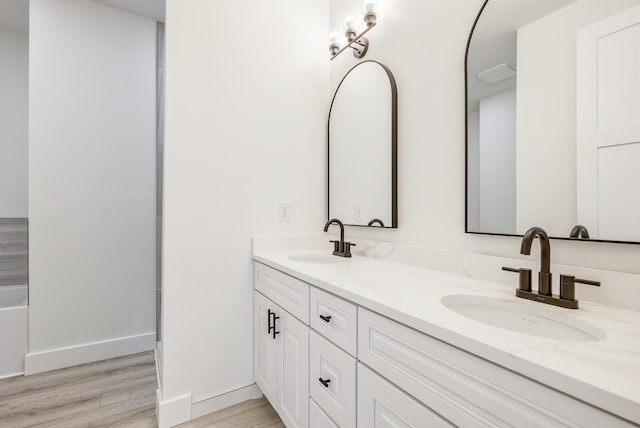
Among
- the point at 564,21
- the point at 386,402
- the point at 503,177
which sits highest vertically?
the point at 564,21

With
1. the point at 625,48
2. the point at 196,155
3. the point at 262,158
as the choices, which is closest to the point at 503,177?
the point at 625,48

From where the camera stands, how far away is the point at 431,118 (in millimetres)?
1366

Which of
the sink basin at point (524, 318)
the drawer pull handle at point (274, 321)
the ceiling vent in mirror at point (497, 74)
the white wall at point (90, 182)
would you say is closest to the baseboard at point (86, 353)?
the white wall at point (90, 182)

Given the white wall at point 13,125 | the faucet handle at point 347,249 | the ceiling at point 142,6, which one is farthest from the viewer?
the white wall at point 13,125

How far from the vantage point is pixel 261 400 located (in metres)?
1.70

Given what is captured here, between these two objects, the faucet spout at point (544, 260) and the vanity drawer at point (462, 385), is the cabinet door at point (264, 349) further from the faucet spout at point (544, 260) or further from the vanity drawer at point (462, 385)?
the faucet spout at point (544, 260)

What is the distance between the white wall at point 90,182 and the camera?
2006 mm

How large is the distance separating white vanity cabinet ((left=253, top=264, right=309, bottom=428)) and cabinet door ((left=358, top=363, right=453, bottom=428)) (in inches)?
13.8

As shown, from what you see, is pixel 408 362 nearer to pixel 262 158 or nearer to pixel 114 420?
pixel 262 158

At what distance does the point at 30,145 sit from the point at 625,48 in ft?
9.76

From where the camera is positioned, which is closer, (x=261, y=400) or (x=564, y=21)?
(x=564, y=21)

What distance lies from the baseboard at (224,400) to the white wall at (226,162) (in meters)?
0.03

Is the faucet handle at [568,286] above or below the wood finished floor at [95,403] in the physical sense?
above

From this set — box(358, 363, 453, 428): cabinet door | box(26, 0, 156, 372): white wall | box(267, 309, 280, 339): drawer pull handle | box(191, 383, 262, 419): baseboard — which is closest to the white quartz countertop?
box(358, 363, 453, 428): cabinet door
